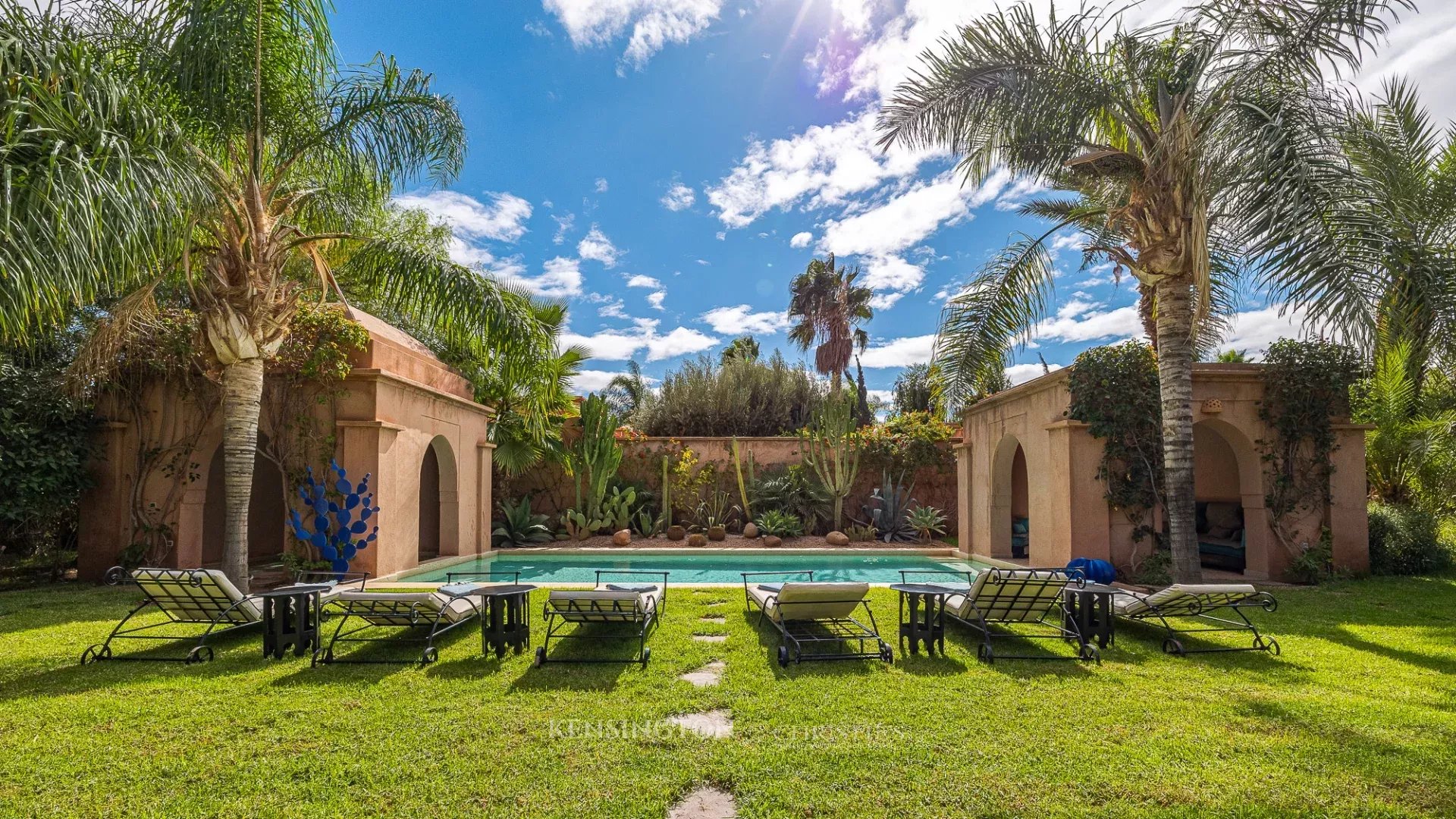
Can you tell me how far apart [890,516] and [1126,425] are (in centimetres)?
722

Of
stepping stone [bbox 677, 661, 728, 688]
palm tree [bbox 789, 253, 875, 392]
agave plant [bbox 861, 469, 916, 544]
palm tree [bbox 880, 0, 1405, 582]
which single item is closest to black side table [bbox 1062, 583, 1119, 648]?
palm tree [bbox 880, 0, 1405, 582]

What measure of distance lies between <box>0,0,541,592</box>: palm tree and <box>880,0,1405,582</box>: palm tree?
6137 millimetres

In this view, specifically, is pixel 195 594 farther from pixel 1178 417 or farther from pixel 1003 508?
pixel 1003 508

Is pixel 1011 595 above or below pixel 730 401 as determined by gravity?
below

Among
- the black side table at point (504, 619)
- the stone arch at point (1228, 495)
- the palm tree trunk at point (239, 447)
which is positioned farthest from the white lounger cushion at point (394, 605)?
the stone arch at point (1228, 495)

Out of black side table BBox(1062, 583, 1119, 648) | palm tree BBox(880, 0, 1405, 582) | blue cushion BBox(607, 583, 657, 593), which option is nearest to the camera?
black side table BBox(1062, 583, 1119, 648)

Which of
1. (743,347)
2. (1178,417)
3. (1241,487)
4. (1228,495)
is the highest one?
(743,347)

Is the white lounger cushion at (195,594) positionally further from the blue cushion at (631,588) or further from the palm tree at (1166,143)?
the palm tree at (1166,143)

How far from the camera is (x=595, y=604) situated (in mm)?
5527

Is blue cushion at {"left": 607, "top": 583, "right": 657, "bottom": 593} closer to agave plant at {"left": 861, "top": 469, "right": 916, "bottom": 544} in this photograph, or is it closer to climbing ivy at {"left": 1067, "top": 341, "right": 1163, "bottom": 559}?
climbing ivy at {"left": 1067, "top": 341, "right": 1163, "bottom": 559}

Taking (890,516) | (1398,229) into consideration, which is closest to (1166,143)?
(1398,229)

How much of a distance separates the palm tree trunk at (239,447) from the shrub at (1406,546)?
48.7 ft

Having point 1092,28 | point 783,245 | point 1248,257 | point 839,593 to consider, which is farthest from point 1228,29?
point 783,245

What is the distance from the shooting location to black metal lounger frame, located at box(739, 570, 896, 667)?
5.22 metres
